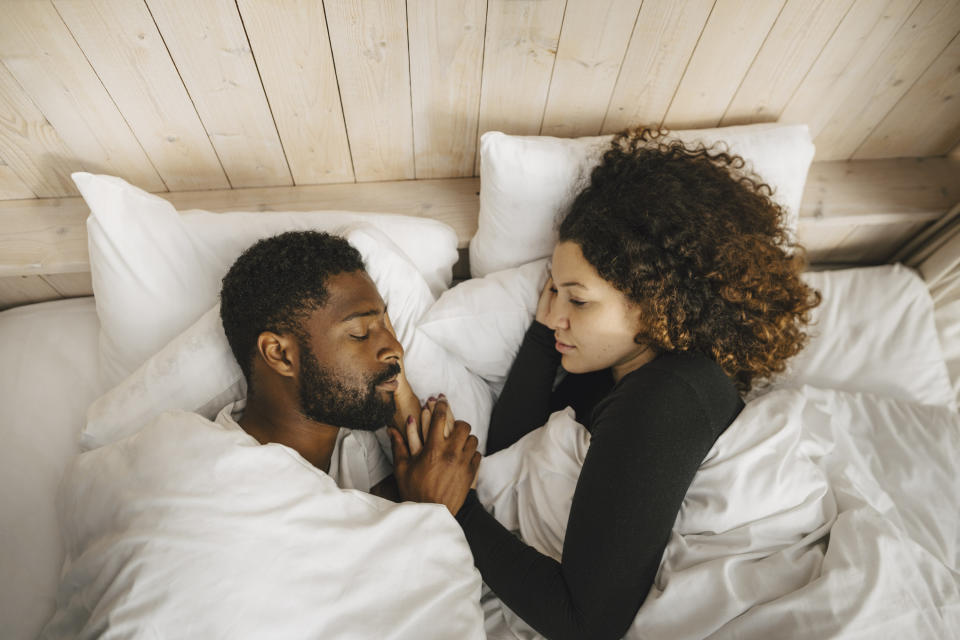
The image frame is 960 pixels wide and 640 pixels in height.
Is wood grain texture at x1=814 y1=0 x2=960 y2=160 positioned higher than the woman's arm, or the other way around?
wood grain texture at x1=814 y1=0 x2=960 y2=160

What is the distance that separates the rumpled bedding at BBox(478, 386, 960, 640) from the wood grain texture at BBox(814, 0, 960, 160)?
2.92 feet

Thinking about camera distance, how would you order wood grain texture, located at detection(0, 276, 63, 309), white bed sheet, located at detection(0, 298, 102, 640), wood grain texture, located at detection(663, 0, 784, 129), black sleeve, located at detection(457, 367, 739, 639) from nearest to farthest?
black sleeve, located at detection(457, 367, 739, 639) < white bed sheet, located at detection(0, 298, 102, 640) < wood grain texture, located at detection(663, 0, 784, 129) < wood grain texture, located at detection(0, 276, 63, 309)

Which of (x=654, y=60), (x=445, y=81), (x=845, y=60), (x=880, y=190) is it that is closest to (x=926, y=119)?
(x=880, y=190)

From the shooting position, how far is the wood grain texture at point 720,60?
1279 millimetres

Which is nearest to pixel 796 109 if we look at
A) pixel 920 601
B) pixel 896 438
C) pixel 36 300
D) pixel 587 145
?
pixel 587 145

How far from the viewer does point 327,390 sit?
1.10m

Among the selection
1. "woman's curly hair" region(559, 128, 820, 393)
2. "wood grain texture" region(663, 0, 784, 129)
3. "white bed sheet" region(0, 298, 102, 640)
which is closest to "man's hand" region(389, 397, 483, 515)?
"woman's curly hair" region(559, 128, 820, 393)

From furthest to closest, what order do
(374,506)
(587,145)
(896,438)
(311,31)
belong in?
(587,145) → (896,438) → (311,31) → (374,506)

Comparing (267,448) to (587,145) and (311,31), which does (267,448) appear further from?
(587,145)

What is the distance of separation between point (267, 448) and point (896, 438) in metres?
1.46

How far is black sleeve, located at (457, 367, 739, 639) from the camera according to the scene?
0.90 meters

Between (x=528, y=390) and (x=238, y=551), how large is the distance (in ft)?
2.49

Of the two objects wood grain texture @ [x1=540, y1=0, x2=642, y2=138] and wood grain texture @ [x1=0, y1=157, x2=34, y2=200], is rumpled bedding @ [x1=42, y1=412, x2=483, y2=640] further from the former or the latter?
wood grain texture @ [x1=540, y1=0, x2=642, y2=138]

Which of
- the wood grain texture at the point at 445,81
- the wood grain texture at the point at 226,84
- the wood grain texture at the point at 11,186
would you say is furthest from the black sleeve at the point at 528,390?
the wood grain texture at the point at 11,186
